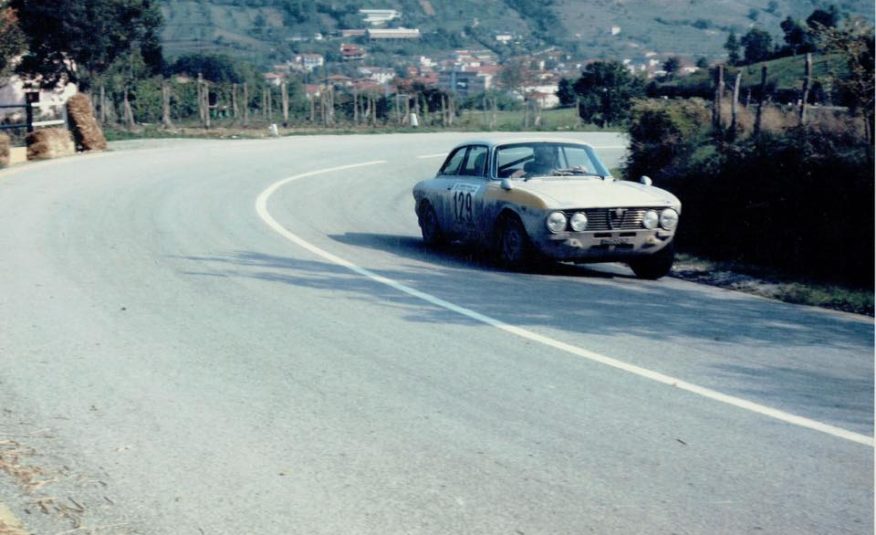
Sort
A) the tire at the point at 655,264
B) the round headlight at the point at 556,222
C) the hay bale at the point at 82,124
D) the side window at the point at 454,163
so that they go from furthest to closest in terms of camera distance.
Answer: the hay bale at the point at 82,124 → the side window at the point at 454,163 → the tire at the point at 655,264 → the round headlight at the point at 556,222

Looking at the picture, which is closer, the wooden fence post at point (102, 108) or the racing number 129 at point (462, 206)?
the racing number 129 at point (462, 206)

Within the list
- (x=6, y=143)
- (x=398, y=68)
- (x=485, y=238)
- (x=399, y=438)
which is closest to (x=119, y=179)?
(x=6, y=143)

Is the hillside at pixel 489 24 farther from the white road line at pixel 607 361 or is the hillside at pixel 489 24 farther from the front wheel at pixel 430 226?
the white road line at pixel 607 361

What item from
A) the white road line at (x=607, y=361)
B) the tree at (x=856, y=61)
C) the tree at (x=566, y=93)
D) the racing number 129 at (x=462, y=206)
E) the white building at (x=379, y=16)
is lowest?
the tree at (x=566, y=93)

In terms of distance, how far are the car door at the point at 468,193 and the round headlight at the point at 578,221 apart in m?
1.62

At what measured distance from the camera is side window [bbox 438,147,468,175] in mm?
15766

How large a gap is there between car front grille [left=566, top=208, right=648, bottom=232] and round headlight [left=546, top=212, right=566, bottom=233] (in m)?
0.10

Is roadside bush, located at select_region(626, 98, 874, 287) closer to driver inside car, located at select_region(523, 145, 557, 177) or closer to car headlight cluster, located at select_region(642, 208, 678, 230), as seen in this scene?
car headlight cluster, located at select_region(642, 208, 678, 230)

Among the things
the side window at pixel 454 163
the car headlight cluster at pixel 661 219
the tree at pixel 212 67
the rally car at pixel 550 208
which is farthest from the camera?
the tree at pixel 212 67

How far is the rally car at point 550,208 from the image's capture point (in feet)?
43.3

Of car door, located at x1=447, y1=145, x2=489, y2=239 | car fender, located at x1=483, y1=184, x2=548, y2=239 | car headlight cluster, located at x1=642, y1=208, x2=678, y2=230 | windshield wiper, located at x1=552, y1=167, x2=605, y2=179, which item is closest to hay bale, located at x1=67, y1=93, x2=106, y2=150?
car door, located at x1=447, y1=145, x2=489, y2=239

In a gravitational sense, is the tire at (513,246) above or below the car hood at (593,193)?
below

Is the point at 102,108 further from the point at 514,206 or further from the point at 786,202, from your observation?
the point at 514,206

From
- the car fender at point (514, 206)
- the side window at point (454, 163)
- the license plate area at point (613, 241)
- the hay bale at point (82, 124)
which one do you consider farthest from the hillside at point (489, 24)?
the license plate area at point (613, 241)
